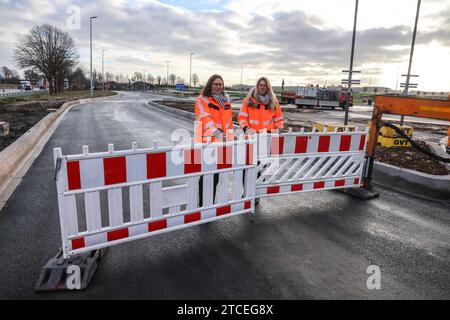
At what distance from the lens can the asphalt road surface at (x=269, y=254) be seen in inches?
119

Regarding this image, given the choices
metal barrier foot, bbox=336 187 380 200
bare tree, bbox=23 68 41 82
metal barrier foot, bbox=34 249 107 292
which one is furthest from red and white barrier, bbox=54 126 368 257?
bare tree, bbox=23 68 41 82

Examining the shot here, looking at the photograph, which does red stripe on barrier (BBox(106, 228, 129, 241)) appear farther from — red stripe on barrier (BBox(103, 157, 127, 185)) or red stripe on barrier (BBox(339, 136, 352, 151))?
red stripe on barrier (BBox(339, 136, 352, 151))

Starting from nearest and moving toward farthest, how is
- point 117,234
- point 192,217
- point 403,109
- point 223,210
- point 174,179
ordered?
point 117,234
point 192,217
point 174,179
point 223,210
point 403,109

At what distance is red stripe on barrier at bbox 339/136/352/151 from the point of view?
18.2 ft

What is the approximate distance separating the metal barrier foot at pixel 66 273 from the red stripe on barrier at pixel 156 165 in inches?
40.2

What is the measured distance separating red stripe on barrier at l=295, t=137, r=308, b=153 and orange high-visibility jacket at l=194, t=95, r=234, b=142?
1130 mm

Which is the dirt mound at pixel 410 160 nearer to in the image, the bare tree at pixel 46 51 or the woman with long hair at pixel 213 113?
the woman with long hair at pixel 213 113

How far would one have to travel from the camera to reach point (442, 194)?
19.2 ft

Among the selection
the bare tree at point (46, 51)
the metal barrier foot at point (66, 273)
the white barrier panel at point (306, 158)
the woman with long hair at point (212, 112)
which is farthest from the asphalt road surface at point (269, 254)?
the bare tree at point (46, 51)

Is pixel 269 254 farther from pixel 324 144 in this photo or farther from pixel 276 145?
pixel 324 144

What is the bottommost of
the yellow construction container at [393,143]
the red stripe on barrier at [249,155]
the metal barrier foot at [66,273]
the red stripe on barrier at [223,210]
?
the metal barrier foot at [66,273]

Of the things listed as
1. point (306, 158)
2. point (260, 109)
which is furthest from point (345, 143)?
point (260, 109)

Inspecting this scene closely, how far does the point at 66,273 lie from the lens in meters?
3.10

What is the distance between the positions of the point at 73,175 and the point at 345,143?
4285mm
